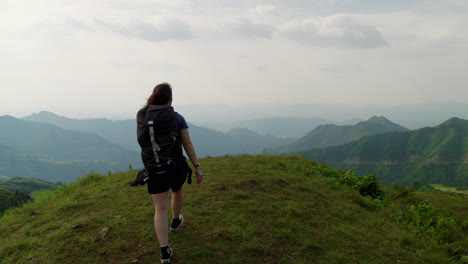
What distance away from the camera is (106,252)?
5.13 metres

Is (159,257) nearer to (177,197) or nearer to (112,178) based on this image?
(177,197)

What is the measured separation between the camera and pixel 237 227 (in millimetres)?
5918

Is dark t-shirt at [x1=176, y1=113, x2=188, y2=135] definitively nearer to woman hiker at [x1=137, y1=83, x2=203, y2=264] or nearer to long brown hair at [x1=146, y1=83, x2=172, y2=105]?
woman hiker at [x1=137, y1=83, x2=203, y2=264]

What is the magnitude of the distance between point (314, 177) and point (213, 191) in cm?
457

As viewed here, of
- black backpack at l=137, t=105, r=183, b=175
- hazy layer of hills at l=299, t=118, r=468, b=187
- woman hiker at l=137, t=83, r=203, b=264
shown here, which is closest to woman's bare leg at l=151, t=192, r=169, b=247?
woman hiker at l=137, t=83, r=203, b=264

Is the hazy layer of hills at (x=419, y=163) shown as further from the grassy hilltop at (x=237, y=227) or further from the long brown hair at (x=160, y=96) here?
the long brown hair at (x=160, y=96)

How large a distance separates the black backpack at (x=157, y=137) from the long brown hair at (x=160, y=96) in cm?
13

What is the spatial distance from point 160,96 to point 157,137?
681 mm

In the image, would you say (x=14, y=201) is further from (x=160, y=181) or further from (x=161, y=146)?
(x=161, y=146)

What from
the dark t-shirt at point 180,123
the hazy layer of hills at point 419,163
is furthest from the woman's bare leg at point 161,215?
the hazy layer of hills at point 419,163

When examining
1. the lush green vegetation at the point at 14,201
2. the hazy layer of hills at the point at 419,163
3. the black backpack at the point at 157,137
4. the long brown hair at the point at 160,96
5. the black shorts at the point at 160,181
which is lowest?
the hazy layer of hills at the point at 419,163

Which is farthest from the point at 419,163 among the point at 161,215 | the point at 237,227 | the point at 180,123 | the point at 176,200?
the point at 161,215

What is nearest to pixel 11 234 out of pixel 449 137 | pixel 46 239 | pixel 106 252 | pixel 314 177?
pixel 46 239

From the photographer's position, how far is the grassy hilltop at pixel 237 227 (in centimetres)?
517
